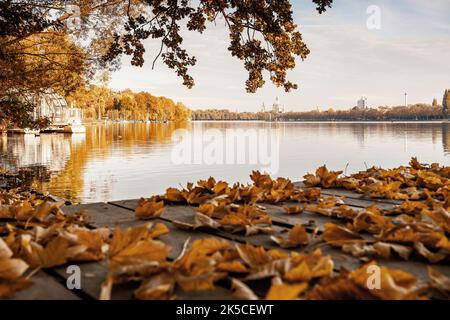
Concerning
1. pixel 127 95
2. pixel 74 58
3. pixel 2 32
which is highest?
pixel 127 95

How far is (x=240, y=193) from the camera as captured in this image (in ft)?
10.6

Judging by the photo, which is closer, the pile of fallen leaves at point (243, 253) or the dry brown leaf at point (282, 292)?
the dry brown leaf at point (282, 292)

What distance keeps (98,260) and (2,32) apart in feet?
24.2

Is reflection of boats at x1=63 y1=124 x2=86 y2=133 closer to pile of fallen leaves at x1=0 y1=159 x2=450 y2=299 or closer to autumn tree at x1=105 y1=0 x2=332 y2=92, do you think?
autumn tree at x1=105 y1=0 x2=332 y2=92

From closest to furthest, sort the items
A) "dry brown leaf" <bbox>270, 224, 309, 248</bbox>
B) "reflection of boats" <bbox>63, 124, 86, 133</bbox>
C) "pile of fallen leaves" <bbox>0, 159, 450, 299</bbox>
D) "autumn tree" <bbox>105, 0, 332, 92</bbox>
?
"pile of fallen leaves" <bbox>0, 159, 450, 299</bbox>
"dry brown leaf" <bbox>270, 224, 309, 248</bbox>
"autumn tree" <bbox>105, 0, 332, 92</bbox>
"reflection of boats" <bbox>63, 124, 86, 133</bbox>

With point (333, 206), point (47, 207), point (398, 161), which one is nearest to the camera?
point (47, 207)

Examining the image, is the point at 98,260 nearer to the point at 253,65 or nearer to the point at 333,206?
the point at 333,206

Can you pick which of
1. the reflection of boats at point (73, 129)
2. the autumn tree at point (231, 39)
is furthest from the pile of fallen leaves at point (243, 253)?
the reflection of boats at point (73, 129)

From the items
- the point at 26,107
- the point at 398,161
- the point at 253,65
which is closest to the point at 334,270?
the point at 253,65

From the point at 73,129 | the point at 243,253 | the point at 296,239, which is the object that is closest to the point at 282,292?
the point at 243,253

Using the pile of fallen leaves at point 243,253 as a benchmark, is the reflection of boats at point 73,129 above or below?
above

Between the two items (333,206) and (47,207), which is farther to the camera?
(333,206)


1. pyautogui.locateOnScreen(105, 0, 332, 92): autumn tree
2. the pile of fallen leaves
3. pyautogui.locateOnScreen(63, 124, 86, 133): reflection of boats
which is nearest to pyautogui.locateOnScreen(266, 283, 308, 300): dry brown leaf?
the pile of fallen leaves

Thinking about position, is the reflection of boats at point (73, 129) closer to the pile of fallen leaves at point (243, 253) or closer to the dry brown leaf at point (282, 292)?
the pile of fallen leaves at point (243, 253)
